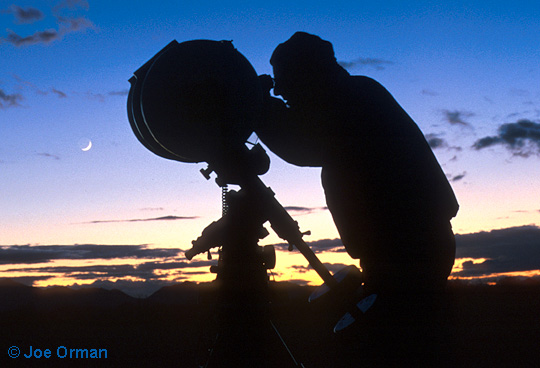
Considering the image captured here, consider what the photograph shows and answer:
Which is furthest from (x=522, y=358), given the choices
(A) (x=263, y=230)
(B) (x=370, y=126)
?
(B) (x=370, y=126)

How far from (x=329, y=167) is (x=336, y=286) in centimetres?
79

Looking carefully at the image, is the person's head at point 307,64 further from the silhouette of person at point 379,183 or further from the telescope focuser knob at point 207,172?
the telescope focuser knob at point 207,172

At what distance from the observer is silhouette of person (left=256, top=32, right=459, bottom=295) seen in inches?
120

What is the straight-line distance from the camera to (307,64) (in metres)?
3.44

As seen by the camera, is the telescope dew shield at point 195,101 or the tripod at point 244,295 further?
the telescope dew shield at point 195,101

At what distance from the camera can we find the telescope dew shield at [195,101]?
13.6ft

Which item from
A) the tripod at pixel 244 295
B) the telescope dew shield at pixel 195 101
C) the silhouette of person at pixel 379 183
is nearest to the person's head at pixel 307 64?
the silhouette of person at pixel 379 183

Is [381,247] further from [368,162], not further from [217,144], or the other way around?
[217,144]

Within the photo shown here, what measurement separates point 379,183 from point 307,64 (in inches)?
40.7

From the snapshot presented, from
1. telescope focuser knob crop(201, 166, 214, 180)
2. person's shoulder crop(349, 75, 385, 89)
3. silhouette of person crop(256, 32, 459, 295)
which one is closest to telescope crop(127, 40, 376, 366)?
telescope focuser knob crop(201, 166, 214, 180)

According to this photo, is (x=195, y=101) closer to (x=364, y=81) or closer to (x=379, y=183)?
(x=364, y=81)

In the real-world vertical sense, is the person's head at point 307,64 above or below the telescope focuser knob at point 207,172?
above

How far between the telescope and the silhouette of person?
0.81 metres

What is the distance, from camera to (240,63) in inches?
181
